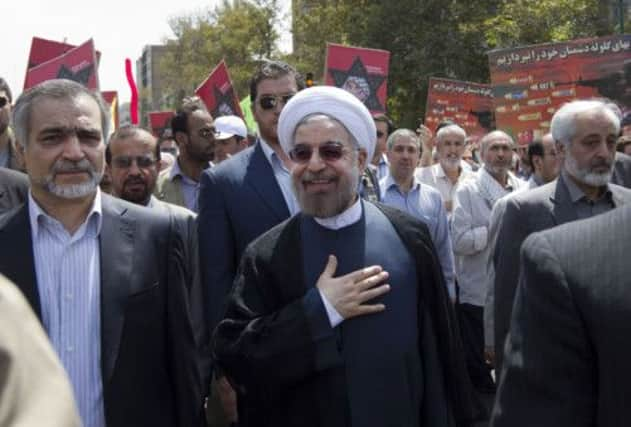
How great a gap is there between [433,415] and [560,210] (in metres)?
1.97

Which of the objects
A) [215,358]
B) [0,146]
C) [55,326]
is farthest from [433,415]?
[0,146]

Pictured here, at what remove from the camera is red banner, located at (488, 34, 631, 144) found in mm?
12281

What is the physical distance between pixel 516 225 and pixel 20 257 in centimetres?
254

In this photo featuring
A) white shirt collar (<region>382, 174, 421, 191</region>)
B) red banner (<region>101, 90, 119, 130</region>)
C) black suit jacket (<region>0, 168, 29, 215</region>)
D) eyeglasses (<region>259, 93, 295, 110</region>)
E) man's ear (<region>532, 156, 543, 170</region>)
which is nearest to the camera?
black suit jacket (<region>0, 168, 29, 215</region>)

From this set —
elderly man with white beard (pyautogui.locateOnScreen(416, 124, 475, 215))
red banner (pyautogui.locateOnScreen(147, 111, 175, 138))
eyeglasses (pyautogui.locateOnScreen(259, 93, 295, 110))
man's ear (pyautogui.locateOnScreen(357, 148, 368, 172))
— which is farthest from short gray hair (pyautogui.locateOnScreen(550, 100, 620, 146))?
red banner (pyautogui.locateOnScreen(147, 111, 175, 138))

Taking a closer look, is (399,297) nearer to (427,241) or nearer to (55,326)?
(427,241)

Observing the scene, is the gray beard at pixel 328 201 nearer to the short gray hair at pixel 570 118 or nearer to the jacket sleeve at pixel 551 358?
the jacket sleeve at pixel 551 358

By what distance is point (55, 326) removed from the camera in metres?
3.14

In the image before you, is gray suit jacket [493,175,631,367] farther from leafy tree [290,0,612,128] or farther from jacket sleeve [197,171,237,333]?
leafy tree [290,0,612,128]

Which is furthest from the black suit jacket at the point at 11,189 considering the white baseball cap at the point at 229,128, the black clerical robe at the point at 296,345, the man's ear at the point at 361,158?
the white baseball cap at the point at 229,128

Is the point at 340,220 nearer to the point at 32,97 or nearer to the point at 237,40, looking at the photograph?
the point at 32,97

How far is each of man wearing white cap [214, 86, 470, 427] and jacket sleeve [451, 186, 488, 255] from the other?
13.0ft

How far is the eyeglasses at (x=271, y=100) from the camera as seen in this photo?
457 centimetres

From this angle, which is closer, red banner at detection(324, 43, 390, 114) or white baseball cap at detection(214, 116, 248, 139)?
white baseball cap at detection(214, 116, 248, 139)
